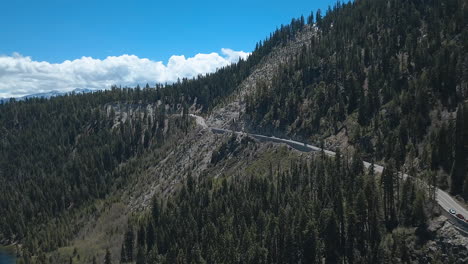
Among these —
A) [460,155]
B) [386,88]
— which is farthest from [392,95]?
[460,155]

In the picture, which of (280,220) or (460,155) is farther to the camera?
(280,220)

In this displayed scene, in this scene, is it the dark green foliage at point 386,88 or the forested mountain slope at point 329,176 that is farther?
the dark green foliage at point 386,88

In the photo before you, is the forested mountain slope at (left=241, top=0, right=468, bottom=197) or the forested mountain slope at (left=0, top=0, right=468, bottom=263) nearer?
the forested mountain slope at (left=0, top=0, right=468, bottom=263)

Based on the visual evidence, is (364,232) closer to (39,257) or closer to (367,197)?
(367,197)

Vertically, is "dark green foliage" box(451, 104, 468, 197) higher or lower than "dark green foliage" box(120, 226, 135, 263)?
higher

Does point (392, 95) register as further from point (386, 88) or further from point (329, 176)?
point (329, 176)

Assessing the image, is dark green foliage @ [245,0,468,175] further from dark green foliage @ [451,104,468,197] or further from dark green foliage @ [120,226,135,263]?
dark green foliage @ [120,226,135,263]

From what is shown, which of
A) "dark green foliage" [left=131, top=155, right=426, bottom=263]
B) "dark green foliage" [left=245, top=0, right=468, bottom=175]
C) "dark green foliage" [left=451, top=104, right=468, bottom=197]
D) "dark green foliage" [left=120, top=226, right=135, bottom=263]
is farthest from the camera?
"dark green foliage" [left=120, top=226, right=135, bottom=263]

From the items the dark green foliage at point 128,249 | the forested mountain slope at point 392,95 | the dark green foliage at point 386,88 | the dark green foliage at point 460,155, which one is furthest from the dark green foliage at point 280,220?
the dark green foliage at point 386,88

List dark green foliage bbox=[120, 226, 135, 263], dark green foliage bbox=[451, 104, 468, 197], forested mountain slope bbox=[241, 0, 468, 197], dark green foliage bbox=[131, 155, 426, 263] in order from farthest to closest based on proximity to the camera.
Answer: dark green foliage bbox=[120, 226, 135, 263]
forested mountain slope bbox=[241, 0, 468, 197]
dark green foliage bbox=[451, 104, 468, 197]
dark green foliage bbox=[131, 155, 426, 263]

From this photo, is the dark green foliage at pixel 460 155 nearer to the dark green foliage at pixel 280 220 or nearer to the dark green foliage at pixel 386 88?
the dark green foliage at pixel 386 88

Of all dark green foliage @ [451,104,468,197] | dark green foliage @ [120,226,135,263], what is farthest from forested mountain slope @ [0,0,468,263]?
dark green foliage @ [120,226,135,263]
